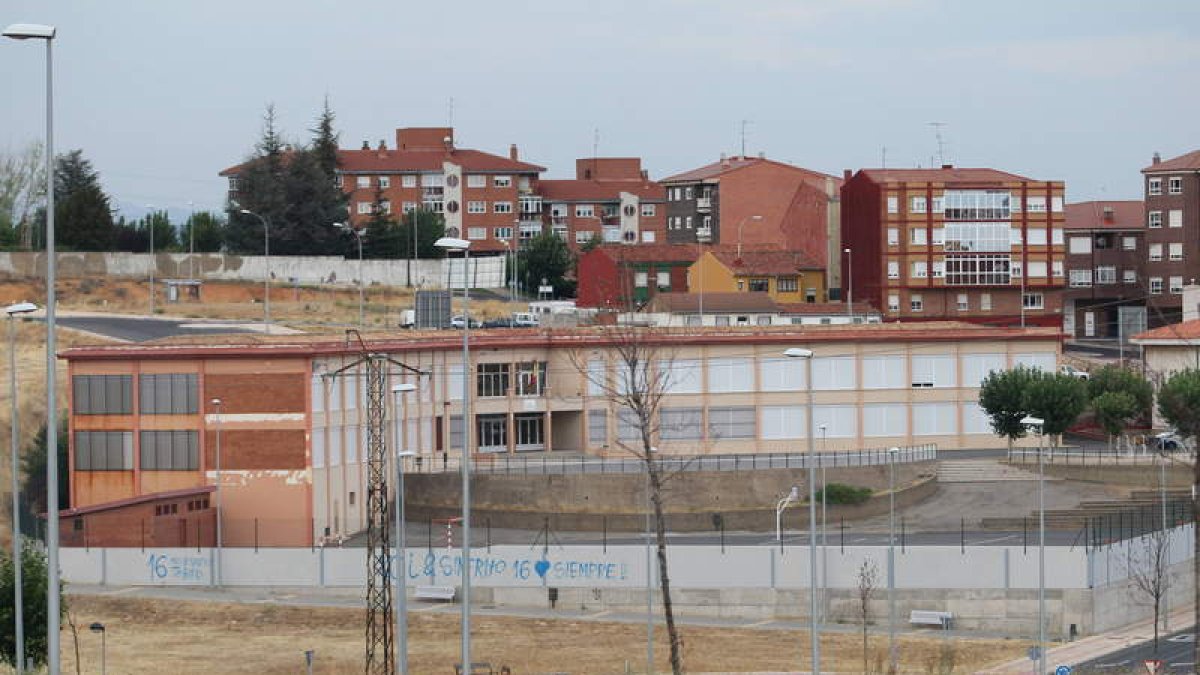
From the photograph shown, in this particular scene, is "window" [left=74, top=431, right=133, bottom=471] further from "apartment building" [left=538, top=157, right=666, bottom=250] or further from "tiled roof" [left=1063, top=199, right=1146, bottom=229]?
"apartment building" [left=538, top=157, right=666, bottom=250]

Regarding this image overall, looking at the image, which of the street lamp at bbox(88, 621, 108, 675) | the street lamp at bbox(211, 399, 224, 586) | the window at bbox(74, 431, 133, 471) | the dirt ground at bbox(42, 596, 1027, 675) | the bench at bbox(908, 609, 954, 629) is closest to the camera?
the street lamp at bbox(88, 621, 108, 675)

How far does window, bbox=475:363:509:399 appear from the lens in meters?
90.8

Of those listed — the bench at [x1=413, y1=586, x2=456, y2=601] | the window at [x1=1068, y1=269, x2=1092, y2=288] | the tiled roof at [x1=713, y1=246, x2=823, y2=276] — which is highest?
the tiled roof at [x1=713, y1=246, x2=823, y2=276]

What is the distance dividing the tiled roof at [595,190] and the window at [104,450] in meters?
92.1

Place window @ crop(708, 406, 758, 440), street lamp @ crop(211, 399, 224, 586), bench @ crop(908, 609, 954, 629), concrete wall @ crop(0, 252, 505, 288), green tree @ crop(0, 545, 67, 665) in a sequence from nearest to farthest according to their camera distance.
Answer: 1. green tree @ crop(0, 545, 67, 665)
2. bench @ crop(908, 609, 954, 629)
3. street lamp @ crop(211, 399, 224, 586)
4. window @ crop(708, 406, 758, 440)
5. concrete wall @ crop(0, 252, 505, 288)

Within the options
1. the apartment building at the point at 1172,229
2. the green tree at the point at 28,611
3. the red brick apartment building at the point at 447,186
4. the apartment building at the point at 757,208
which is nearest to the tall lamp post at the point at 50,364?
the green tree at the point at 28,611

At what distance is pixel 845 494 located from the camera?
80.5 meters

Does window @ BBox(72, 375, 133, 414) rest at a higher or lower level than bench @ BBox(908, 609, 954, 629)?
higher

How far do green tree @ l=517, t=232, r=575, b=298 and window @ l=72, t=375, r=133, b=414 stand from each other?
220 feet

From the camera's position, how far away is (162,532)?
234 feet

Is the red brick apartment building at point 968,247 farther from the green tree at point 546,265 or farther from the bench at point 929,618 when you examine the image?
the bench at point 929,618

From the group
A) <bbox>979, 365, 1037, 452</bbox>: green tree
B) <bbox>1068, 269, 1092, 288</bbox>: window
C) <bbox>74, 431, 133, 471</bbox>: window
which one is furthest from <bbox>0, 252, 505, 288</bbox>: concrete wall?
<bbox>74, 431, 133, 471</bbox>: window

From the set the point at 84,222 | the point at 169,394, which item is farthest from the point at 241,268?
the point at 169,394

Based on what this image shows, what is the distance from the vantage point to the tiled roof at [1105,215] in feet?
462
